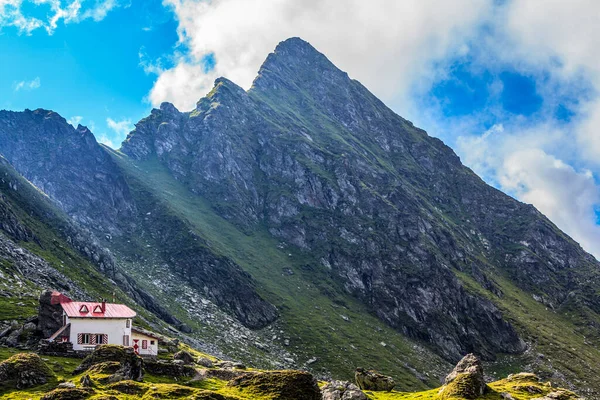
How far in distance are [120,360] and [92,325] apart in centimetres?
2045

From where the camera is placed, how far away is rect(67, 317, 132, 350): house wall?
7400 cm

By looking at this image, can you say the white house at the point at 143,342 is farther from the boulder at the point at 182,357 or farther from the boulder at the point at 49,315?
the boulder at the point at 49,315

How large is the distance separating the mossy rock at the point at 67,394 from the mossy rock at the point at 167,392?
4975 mm

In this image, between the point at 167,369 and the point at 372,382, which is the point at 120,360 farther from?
the point at 372,382

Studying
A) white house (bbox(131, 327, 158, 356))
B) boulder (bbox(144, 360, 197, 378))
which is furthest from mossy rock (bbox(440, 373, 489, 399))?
white house (bbox(131, 327, 158, 356))

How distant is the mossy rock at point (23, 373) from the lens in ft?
161

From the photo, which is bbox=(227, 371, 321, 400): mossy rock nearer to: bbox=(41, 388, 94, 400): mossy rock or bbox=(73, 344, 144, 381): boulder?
bbox=(73, 344, 144, 381): boulder

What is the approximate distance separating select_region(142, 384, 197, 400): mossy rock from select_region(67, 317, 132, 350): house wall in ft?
110

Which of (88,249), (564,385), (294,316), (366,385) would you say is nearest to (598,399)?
(564,385)

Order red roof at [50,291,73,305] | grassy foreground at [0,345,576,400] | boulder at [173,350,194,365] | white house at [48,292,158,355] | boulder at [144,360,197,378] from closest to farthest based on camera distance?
grassy foreground at [0,345,576,400] < boulder at [144,360,197,378] < white house at [48,292,158,355] < red roof at [50,291,73,305] < boulder at [173,350,194,365]

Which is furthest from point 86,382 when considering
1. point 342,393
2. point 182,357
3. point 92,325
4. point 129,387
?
point 182,357

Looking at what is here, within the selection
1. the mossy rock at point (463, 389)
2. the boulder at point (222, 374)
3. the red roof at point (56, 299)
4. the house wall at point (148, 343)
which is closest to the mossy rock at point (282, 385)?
the mossy rock at point (463, 389)

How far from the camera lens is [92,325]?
7550 cm

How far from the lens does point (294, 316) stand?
7387 inches
